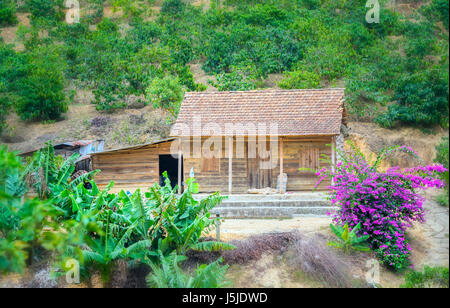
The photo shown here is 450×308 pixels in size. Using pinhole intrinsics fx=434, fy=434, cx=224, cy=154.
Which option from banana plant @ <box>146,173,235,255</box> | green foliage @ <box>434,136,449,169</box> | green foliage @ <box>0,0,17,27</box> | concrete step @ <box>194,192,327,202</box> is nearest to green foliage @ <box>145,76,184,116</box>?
concrete step @ <box>194,192,327,202</box>

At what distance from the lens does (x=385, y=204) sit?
12.2 m

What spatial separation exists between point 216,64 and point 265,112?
667 inches

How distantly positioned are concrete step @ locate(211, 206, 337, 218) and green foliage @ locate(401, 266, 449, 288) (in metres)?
5.25

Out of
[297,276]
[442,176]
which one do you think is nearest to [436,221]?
[442,176]

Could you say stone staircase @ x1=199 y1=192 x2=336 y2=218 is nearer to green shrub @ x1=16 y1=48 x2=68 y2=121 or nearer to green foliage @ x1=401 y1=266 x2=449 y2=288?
green foliage @ x1=401 y1=266 x2=449 y2=288

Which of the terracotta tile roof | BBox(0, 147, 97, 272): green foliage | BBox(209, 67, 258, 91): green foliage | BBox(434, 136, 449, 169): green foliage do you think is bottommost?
BBox(0, 147, 97, 272): green foliage

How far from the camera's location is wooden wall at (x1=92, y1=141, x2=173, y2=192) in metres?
20.3

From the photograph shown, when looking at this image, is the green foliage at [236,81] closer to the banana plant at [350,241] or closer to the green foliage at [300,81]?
the green foliage at [300,81]

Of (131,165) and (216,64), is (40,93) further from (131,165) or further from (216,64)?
(216,64)

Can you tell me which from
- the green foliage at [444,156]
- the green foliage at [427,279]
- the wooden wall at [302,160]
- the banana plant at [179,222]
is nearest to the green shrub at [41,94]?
the wooden wall at [302,160]
